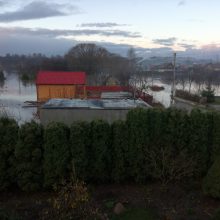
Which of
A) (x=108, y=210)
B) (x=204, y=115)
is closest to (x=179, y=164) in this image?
(x=204, y=115)

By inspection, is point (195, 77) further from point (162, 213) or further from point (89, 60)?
point (162, 213)

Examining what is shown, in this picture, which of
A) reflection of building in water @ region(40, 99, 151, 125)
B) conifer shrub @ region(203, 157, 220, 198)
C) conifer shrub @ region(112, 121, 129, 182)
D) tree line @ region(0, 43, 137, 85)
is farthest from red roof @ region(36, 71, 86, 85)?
conifer shrub @ region(203, 157, 220, 198)

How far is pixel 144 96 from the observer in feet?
113

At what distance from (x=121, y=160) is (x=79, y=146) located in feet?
4.12

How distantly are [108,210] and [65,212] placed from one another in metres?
1.07

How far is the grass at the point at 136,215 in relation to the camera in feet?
25.3

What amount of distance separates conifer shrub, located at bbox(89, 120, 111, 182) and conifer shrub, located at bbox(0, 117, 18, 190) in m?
2.06

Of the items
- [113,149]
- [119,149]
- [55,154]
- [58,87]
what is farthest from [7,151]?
[58,87]

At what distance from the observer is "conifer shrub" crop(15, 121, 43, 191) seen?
9156mm

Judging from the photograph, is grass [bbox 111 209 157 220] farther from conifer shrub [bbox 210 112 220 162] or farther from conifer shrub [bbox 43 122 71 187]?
conifer shrub [bbox 210 112 220 162]

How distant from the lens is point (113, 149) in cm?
970

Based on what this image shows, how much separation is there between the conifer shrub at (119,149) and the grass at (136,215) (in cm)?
174

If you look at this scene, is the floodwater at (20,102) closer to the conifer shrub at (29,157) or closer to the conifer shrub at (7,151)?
the conifer shrub at (7,151)

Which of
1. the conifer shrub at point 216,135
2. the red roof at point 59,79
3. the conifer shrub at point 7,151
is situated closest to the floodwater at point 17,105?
the red roof at point 59,79
